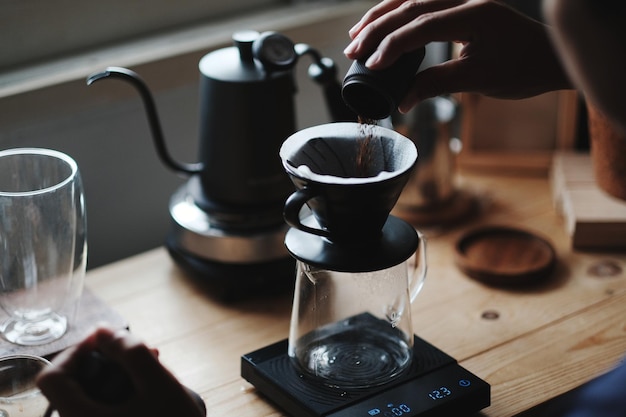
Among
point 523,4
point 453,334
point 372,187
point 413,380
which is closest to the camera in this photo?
point 372,187

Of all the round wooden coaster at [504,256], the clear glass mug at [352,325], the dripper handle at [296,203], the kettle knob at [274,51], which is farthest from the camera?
the round wooden coaster at [504,256]

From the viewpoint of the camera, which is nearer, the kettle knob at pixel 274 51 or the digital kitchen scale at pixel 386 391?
the digital kitchen scale at pixel 386 391

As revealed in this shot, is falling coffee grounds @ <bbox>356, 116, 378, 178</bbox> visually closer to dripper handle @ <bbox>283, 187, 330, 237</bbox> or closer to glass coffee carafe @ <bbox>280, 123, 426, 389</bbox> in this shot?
glass coffee carafe @ <bbox>280, 123, 426, 389</bbox>

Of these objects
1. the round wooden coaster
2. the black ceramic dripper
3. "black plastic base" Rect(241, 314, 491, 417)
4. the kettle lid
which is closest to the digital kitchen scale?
"black plastic base" Rect(241, 314, 491, 417)

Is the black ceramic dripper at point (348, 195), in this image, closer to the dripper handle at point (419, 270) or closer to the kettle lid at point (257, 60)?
the dripper handle at point (419, 270)

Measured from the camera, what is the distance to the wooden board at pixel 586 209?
139cm

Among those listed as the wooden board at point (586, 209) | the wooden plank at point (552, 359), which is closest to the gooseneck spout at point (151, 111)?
the wooden plank at point (552, 359)

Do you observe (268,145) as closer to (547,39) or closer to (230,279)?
(230,279)

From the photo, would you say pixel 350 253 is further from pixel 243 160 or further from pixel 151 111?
pixel 151 111

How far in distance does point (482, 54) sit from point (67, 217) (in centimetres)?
52

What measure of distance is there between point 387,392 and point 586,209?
0.56m

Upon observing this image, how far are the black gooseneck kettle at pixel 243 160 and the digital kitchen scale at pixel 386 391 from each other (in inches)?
8.1

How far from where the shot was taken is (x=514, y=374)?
3.67ft

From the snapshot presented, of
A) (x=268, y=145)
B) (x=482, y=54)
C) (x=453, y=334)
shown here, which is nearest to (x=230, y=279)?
(x=268, y=145)
